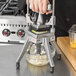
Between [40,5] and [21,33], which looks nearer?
[40,5]

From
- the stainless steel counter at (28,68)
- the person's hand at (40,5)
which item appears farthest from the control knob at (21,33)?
the person's hand at (40,5)

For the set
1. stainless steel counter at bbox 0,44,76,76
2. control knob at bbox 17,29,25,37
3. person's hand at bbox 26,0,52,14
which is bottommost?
stainless steel counter at bbox 0,44,76,76

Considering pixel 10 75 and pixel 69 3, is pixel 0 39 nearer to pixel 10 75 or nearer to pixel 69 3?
pixel 69 3

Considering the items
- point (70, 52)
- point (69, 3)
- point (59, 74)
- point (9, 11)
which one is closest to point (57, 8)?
point (69, 3)

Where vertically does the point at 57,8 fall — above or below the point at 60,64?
above

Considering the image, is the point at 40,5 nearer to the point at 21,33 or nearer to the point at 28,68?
the point at 28,68

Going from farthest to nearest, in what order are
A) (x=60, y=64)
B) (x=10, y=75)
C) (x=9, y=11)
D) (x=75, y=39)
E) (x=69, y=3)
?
(x=9, y=11)
(x=69, y=3)
(x=75, y=39)
(x=60, y=64)
(x=10, y=75)

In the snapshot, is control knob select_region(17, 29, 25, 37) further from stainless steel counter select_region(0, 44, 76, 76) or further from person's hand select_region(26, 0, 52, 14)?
person's hand select_region(26, 0, 52, 14)

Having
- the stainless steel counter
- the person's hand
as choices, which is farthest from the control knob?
the person's hand

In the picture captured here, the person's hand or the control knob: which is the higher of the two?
the person's hand

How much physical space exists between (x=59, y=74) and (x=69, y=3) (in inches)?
21.4

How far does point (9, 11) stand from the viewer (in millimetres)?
1422

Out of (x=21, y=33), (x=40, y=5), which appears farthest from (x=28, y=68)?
(x=21, y=33)

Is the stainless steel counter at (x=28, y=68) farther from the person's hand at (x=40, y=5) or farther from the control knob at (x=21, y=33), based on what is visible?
the control knob at (x=21, y=33)
